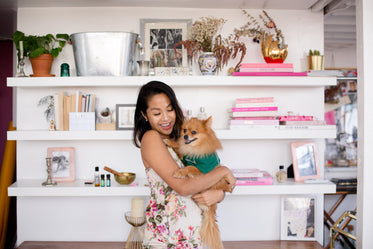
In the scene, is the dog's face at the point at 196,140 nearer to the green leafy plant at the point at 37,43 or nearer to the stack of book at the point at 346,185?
the green leafy plant at the point at 37,43

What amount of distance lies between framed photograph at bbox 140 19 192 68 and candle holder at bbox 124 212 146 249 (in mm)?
1237

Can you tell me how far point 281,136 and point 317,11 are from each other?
1149 mm

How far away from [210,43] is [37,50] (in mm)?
1335

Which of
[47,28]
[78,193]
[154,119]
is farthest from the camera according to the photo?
[47,28]

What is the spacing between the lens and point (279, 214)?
2.99m

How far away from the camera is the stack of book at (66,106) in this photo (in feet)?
8.98

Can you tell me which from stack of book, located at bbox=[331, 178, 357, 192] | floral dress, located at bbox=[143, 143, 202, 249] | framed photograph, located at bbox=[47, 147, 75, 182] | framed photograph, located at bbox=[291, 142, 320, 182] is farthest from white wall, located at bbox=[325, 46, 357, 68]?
floral dress, located at bbox=[143, 143, 202, 249]

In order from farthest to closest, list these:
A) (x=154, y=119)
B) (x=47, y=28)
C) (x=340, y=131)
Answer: (x=340, y=131), (x=47, y=28), (x=154, y=119)

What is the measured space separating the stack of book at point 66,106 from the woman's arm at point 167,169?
1240mm

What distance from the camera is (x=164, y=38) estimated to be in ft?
9.51

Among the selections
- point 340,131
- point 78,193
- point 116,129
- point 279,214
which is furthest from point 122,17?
point 340,131

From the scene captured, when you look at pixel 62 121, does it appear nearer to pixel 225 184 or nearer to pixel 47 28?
pixel 47 28

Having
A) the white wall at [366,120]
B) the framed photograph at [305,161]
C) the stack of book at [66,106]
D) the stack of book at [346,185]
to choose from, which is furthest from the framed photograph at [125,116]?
the stack of book at [346,185]

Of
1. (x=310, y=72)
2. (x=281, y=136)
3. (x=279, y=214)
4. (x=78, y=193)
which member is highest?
(x=310, y=72)
